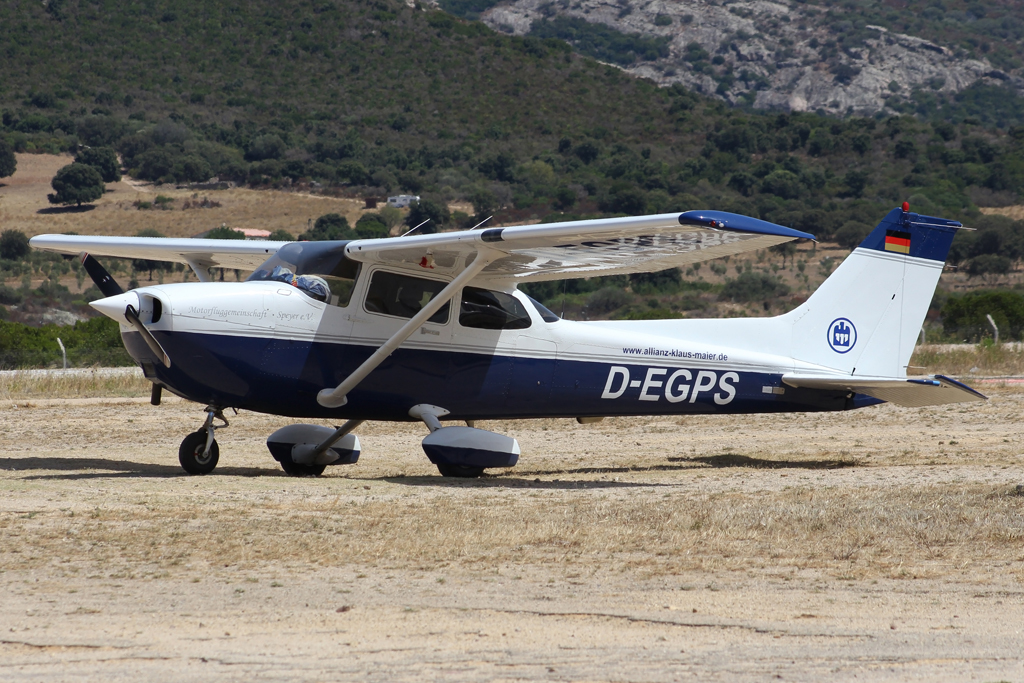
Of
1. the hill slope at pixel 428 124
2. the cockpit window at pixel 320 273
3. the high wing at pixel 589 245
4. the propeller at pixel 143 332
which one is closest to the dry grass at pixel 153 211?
the hill slope at pixel 428 124

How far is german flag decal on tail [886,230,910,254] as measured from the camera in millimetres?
12633

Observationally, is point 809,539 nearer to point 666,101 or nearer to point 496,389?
point 496,389

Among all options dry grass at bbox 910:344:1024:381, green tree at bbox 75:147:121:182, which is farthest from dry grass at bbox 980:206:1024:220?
green tree at bbox 75:147:121:182

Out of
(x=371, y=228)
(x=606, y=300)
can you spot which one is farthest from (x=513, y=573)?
(x=371, y=228)

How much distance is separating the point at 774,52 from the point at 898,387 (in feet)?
564

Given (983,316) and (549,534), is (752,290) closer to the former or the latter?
(983,316)

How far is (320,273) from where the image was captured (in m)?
10.4

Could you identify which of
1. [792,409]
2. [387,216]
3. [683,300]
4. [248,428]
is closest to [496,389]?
[792,409]

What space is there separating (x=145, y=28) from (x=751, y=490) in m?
82.7

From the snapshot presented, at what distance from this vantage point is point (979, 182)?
70.8 meters

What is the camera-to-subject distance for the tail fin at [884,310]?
41.4 ft

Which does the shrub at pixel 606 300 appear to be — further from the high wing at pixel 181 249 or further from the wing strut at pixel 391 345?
the wing strut at pixel 391 345

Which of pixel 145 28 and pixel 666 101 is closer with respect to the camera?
pixel 145 28

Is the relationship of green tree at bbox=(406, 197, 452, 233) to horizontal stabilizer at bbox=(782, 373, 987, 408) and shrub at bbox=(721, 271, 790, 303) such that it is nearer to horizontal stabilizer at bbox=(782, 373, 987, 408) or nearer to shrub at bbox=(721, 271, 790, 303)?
shrub at bbox=(721, 271, 790, 303)
